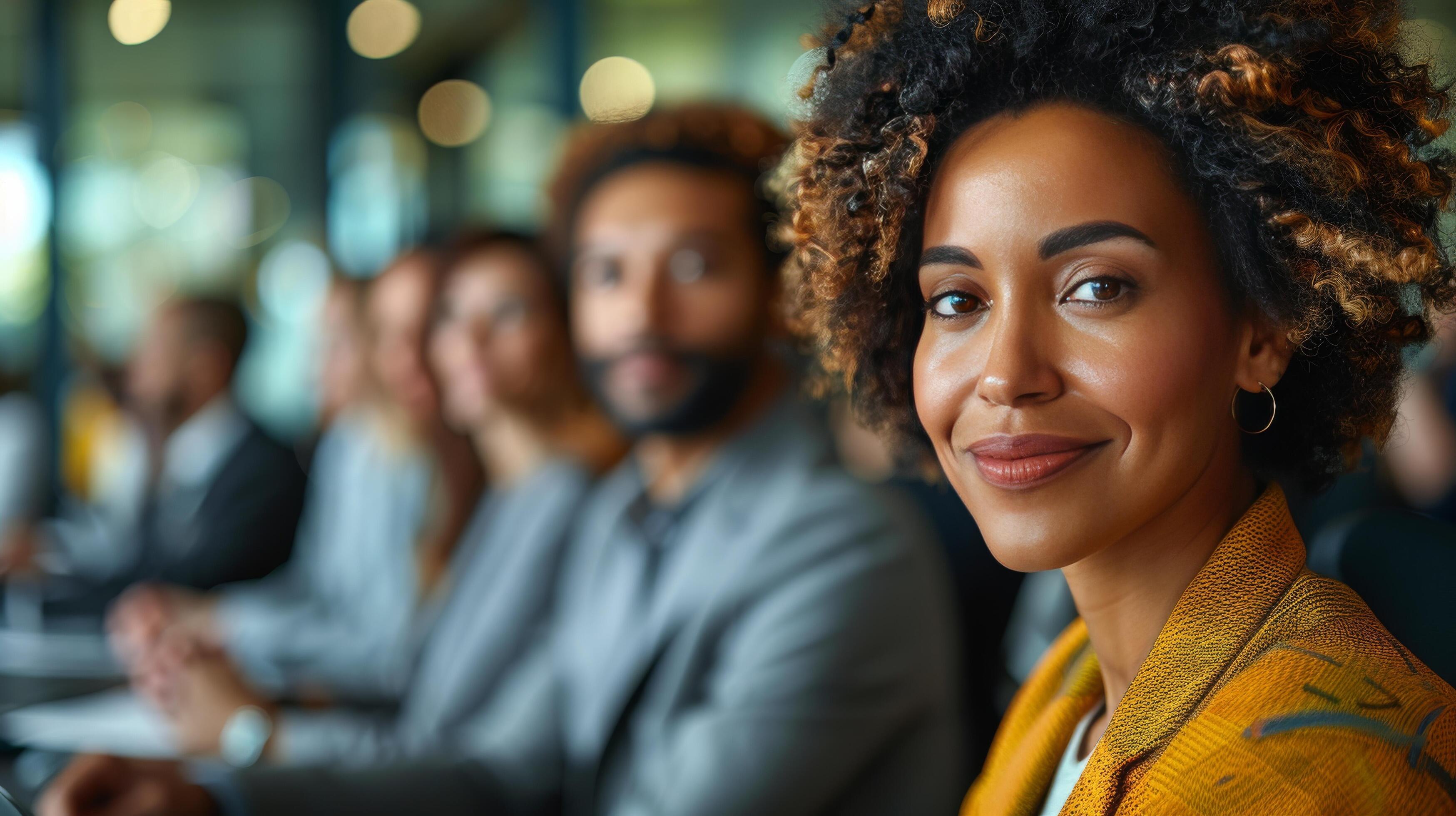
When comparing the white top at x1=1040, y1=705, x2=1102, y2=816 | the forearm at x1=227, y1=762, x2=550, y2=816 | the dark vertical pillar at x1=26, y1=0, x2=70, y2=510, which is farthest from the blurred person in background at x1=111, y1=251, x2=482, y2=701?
the dark vertical pillar at x1=26, y1=0, x2=70, y2=510

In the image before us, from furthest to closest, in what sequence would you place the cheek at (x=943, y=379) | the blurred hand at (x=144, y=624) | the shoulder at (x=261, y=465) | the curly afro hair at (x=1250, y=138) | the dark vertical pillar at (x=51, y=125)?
1. the dark vertical pillar at (x=51, y=125)
2. the shoulder at (x=261, y=465)
3. the blurred hand at (x=144, y=624)
4. the cheek at (x=943, y=379)
5. the curly afro hair at (x=1250, y=138)

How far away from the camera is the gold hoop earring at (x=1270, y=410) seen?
858 millimetres

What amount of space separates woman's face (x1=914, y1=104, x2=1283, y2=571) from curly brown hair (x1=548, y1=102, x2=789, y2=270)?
942 millimetres

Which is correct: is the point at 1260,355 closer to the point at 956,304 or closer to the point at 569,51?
the point at 956,304

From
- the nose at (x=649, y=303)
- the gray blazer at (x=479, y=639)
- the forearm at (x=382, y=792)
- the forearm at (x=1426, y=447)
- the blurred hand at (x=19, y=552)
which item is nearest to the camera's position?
the forearm at (x=382, y=792)

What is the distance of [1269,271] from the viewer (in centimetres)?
83

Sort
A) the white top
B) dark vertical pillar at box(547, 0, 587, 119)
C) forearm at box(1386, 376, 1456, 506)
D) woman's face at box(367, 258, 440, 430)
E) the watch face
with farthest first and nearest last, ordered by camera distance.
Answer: dark vertical pillar at box(547, 0, 587, 119)
woman's face at box(367, 258, 440, 430)
forearm at box(1386, 376, 1456, 506)
the watch face
the white top

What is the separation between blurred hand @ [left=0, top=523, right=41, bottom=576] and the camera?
364 centimetres

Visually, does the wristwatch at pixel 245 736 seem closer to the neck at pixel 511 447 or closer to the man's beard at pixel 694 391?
the neck at pixel 511 447

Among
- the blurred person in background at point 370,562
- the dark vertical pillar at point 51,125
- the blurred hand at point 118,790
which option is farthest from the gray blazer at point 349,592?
the dark vertical pillar at point 51,125

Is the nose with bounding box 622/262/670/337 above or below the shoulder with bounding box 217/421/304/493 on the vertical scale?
above

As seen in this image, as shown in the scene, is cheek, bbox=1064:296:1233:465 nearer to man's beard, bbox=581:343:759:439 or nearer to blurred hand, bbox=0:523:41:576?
man's beard, bbox=581:343:759:439

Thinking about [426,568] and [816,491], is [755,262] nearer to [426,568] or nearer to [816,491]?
[816,491]

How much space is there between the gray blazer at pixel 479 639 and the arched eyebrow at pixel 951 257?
156cm
